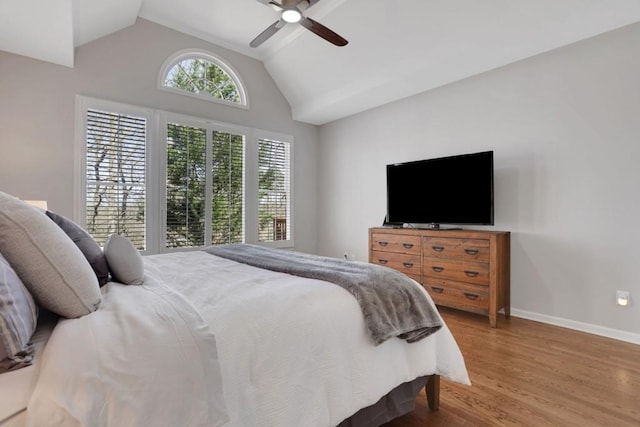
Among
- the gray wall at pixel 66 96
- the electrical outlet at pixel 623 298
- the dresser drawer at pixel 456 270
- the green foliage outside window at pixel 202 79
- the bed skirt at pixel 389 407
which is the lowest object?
the bed skirt at pixel 389 407

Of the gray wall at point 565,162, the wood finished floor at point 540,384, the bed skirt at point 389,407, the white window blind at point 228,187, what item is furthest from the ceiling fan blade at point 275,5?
the wood finished floor at point 540,384

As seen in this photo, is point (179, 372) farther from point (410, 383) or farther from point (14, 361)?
point (410, 383)

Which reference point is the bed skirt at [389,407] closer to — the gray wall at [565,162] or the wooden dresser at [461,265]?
the wooden dresser at [461,265]

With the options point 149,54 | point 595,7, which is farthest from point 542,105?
point 149,54

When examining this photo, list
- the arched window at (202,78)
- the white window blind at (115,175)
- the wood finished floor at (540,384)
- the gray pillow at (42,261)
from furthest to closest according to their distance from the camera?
the arched window at (202,78) < the white window blind at (115,175) < the wood finished floor at (540,384) < the gray pillow at (42,261)

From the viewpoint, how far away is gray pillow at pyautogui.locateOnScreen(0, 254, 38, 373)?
74 centimetres

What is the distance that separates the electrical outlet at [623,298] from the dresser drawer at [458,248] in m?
1.04

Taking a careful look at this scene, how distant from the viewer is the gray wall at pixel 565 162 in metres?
2.70

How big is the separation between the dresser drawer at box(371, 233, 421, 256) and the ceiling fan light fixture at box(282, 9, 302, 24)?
247 centimetres

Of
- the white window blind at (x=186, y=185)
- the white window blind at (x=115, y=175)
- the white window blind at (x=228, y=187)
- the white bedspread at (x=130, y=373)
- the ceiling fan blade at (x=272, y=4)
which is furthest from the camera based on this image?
the white window blind at (x=228, y=187)

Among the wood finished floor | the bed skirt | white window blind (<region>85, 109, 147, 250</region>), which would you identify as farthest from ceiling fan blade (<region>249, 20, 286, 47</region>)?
the wood finished floor

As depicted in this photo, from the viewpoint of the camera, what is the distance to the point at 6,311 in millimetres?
749

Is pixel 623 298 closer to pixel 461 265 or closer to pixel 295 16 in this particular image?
pixel 461 265

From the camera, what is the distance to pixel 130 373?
0.80 m
